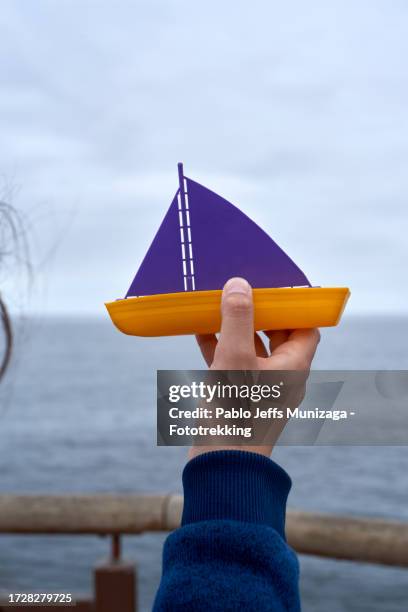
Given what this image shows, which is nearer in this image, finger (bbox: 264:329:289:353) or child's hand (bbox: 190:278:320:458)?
child's hand (bbox: 190:278:320:458)

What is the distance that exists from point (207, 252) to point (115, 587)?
1.60 meters

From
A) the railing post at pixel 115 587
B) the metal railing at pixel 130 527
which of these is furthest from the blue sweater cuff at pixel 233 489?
the railing post at pixel 115 587

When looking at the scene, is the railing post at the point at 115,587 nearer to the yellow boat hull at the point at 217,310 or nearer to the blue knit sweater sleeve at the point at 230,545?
the yellow boat hull at the point at 217,310

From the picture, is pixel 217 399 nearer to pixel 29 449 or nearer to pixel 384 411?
pixel 384 411

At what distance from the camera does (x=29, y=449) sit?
29.6m

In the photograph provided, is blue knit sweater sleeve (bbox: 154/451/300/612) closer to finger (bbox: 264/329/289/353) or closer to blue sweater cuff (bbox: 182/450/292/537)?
blue sweater cuff (bbox: 182/450/292/537)

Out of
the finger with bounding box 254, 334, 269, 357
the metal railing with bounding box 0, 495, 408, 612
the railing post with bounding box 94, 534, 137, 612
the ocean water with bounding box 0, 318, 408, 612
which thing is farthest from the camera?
the ocean water with bounding box 0, 318, 408, 612

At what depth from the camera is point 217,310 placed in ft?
3.23

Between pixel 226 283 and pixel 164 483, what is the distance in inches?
944

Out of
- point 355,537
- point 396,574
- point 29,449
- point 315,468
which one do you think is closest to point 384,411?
point 355,537

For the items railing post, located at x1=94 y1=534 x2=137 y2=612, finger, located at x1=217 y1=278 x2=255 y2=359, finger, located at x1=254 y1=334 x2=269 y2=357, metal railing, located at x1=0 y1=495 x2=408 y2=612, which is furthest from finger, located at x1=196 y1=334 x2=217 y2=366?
railing post, located at x1=94 y1=534 x2=137 y2=612

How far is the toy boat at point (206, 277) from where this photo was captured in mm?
1003

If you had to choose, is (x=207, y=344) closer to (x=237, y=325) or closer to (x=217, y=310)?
(x=217, y=310)

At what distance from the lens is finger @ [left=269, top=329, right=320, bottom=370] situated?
0.95m
